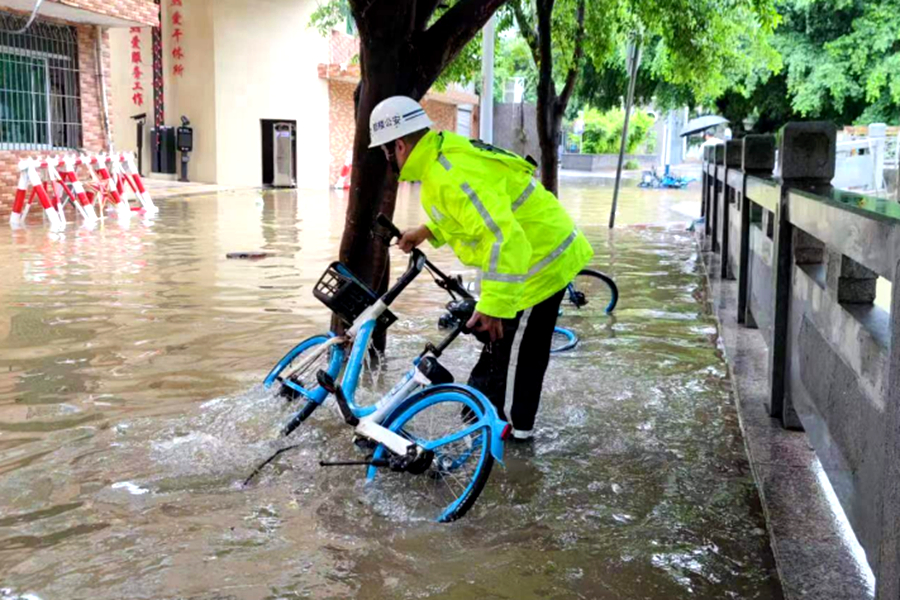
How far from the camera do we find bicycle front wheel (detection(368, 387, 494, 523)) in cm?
416

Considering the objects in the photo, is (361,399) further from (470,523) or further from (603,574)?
(603,574)

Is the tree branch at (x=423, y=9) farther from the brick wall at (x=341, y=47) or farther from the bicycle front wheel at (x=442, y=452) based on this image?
the brick wall at (x=341, y=47)

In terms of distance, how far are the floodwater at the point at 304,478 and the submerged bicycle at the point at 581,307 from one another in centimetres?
18

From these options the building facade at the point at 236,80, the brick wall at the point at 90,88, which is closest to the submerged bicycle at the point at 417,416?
the brick wall at the point at 90,88

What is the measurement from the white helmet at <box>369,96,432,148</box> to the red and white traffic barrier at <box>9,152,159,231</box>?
1253cm

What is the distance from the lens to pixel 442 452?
4414mm

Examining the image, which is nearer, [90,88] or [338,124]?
[90,88]

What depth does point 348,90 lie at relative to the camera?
32094 millimetres

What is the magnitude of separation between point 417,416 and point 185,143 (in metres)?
25.7

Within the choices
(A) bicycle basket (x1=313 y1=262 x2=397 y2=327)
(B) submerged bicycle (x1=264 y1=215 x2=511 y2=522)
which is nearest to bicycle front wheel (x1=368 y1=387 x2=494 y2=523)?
(B) submerged bicycle (x1=264 y1=215 x2=511 y2=522)

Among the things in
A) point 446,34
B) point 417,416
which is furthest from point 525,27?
point 417,416

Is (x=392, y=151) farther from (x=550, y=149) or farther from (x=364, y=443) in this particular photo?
(x=550, y=149)

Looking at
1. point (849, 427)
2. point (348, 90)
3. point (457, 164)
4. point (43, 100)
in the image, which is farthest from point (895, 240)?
point (348, 90)

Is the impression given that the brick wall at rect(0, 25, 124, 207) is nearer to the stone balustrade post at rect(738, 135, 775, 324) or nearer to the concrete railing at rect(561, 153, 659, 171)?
the stone balustrade post at rect(738, 135, 775, 324)
